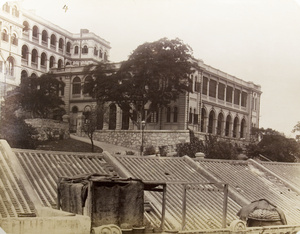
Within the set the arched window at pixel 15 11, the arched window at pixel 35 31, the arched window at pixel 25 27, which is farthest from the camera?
the arched window at pixel 35 31

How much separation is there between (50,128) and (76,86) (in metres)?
1.33

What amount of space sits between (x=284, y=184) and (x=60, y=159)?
3.16m

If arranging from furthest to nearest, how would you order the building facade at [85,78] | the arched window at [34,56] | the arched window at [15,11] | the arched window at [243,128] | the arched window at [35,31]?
the arched window at [243,128] → the arched window at [34,56] → the arched window at [35,31] → the building facade at [85,78] → the arched window at [15,11]

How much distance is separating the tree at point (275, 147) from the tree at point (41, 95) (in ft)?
8.15

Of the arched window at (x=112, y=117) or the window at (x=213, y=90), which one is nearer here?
the arched window at (x=112, y=117)

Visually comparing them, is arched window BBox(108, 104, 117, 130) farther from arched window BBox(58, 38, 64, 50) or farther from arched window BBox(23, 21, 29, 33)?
arched window BBox(23, 21, 29, 33)

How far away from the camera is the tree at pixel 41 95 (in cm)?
584

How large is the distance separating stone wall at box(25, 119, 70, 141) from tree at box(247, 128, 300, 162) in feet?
8.33

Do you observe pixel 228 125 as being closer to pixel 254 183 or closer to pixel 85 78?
pixel 254 183

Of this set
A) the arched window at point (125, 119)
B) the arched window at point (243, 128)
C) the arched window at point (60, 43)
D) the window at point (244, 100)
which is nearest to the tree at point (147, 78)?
the arched window at point (125, 119)

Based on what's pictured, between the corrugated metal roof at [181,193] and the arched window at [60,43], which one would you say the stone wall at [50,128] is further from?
the corrugated metal roof at [181,193]

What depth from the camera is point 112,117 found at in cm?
600

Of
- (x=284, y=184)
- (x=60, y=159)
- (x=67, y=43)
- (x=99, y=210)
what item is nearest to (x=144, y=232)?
(x=99, y=210)

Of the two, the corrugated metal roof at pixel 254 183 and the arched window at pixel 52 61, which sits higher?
the arched window at pixel 52 61
